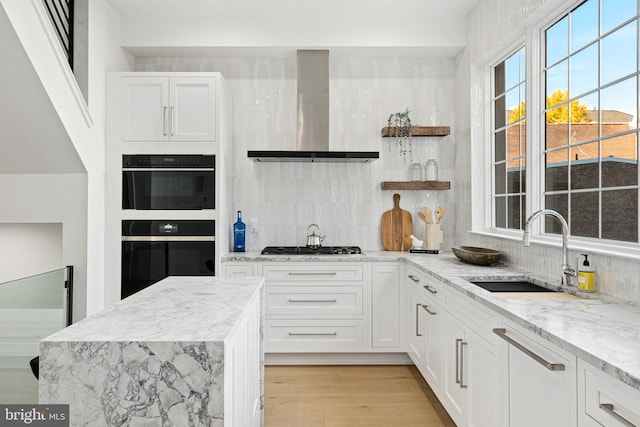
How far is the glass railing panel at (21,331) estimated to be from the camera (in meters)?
2.16

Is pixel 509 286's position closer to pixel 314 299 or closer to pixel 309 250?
pixel 314 299

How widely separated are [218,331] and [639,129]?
6.31 feet

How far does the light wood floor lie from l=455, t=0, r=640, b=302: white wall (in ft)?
3.72

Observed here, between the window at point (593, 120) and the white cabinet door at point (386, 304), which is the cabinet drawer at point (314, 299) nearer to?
the white cabinet door at point (386, 304)

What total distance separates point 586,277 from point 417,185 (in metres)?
1.95

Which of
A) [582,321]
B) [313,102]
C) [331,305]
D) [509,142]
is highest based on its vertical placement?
[313,102]

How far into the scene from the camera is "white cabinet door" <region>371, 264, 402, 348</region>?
335cm

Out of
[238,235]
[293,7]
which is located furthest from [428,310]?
[293,7]

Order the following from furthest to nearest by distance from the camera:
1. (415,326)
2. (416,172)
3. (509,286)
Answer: (416,172) → (415,326) → (509,286)

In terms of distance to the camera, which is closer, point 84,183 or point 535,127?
point 535,127

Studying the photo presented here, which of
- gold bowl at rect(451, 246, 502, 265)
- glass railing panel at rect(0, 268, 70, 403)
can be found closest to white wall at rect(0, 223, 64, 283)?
glass railing panel at rect(0, 268, 70, 403)

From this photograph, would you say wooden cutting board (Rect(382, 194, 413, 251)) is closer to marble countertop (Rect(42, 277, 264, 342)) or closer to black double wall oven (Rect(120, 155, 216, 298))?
black double wall oven (Rect(120, 155, 216, 298))

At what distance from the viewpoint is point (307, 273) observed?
333 centimetres

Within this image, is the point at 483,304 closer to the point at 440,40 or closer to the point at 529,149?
the point at 529,149
